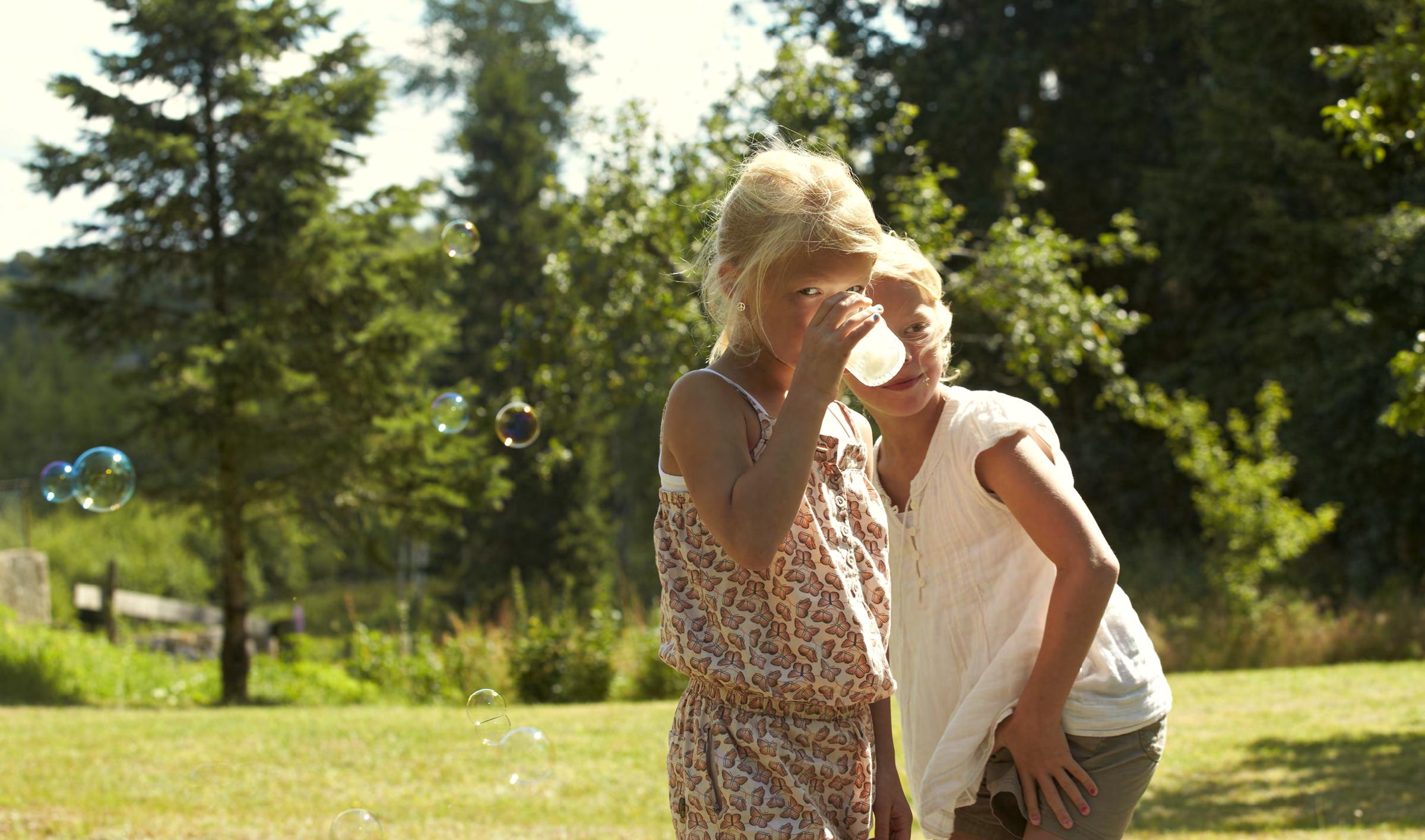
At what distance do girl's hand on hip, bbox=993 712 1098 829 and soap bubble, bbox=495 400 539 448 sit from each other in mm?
3421

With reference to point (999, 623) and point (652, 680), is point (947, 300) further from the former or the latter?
point (999, 623)

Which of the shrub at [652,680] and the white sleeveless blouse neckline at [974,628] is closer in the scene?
the white sleeveless blouse neckline at [974,628]

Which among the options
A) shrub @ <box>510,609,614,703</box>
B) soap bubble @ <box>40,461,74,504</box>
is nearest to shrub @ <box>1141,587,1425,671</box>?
shrub @ <box>510,609,614,703</box>

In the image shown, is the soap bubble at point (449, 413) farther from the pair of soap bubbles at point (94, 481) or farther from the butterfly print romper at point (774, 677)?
the butterfly print romper at point (774, 677)

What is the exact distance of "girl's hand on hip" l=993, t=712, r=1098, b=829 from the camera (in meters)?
2.21

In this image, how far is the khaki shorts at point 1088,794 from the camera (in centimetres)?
223

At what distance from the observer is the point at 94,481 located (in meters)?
5.78

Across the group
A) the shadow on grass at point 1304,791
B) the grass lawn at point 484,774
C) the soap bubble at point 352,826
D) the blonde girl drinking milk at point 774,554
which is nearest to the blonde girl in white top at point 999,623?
the blonde girl drinking milk at point 774,554

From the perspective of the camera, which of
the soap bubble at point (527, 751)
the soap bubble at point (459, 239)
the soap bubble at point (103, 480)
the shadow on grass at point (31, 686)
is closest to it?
the soap bubble at point (527, 751)

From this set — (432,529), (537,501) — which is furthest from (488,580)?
(432,529)

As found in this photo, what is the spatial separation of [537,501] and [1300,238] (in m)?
17.5

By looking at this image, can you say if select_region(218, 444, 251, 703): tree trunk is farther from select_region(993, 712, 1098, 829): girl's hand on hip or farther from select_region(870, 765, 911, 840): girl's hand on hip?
select_region(993, 712, 1098, 829): girl's hand on hip

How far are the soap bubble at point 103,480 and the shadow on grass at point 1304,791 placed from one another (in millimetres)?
5498

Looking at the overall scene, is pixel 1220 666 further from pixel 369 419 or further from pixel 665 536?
pixel 665 536
